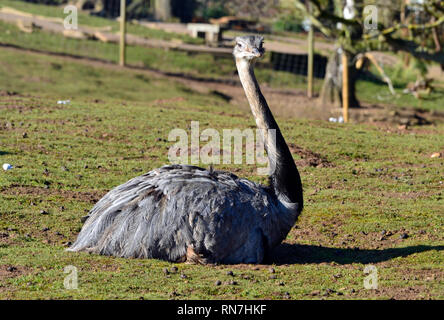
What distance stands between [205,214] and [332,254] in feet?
5.66

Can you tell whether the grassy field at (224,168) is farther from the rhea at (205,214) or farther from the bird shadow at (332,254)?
the rhea at (205,214)

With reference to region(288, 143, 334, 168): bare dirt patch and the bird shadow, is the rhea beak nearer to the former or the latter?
the bird shadow

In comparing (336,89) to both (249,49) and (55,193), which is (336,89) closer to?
(55,193)

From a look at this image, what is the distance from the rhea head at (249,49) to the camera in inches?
331

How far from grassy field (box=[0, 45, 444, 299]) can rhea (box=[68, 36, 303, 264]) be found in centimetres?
20

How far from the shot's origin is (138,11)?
143 ft

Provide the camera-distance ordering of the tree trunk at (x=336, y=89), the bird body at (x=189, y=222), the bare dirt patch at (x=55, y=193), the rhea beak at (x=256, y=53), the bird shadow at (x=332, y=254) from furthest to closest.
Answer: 1. the tree trunk at (x=336, y=89)
2. the bare dirt patch at (x=55, y=193)
3. the bird shadow at (x=332, y=254)
4. the rhea beak at (x=256, y=53)
5. the bird body at (x=189, y=222)

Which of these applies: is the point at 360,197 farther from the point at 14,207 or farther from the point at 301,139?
the point at 14,207

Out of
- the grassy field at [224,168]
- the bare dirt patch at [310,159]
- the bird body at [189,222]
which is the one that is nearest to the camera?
the grassy field at [224,168]

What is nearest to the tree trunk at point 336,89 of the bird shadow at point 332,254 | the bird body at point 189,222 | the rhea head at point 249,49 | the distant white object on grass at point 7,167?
the distant white object on grass at point 7,167

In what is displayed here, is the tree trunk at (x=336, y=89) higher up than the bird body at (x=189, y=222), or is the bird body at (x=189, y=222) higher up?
the bird body at (x=189, y=222)

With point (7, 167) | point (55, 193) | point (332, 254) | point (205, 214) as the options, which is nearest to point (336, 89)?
point (7, 167)

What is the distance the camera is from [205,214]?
7.99 metres

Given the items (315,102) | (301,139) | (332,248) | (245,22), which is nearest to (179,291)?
(332,248)
